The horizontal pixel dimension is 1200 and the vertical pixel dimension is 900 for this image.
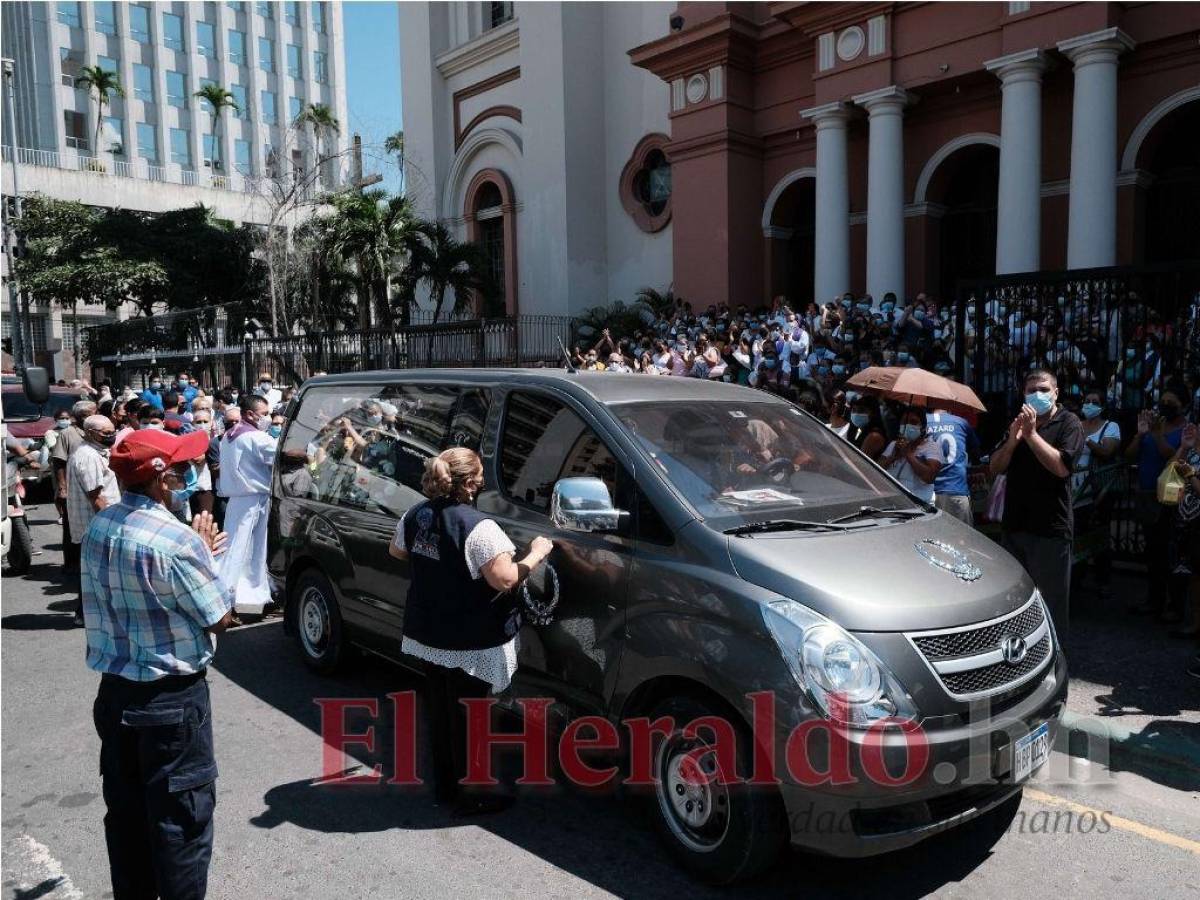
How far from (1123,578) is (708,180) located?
43.6 ft

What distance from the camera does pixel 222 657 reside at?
22.0ft

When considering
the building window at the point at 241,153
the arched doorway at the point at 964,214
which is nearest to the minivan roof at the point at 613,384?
the arched doorway at the point at 964,214

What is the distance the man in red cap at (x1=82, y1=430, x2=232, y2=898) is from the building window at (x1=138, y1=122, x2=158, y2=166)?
68919 millimetres

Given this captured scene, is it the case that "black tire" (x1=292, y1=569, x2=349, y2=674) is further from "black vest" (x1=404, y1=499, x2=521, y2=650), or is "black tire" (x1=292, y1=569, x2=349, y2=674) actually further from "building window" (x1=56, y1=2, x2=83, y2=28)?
"building window" (x1=56, y1=2, x2=83, y2=28)

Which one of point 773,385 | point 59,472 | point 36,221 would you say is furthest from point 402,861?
point 36,221

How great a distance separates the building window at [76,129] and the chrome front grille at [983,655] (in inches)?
2704

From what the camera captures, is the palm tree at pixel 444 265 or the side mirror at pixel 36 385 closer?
the side mirror at pixel 36 385

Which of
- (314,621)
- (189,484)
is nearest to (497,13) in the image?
(189,484)

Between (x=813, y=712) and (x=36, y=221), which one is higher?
(x=36, y=221)

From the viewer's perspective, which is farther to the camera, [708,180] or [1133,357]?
[708,180]

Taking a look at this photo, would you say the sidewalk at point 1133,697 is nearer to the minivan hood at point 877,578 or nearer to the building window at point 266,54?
the minivan hood at point 877,578

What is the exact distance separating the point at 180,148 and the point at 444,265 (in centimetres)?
5045

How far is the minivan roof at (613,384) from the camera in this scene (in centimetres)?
446

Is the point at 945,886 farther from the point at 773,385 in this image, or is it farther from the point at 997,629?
the point at 773,385
